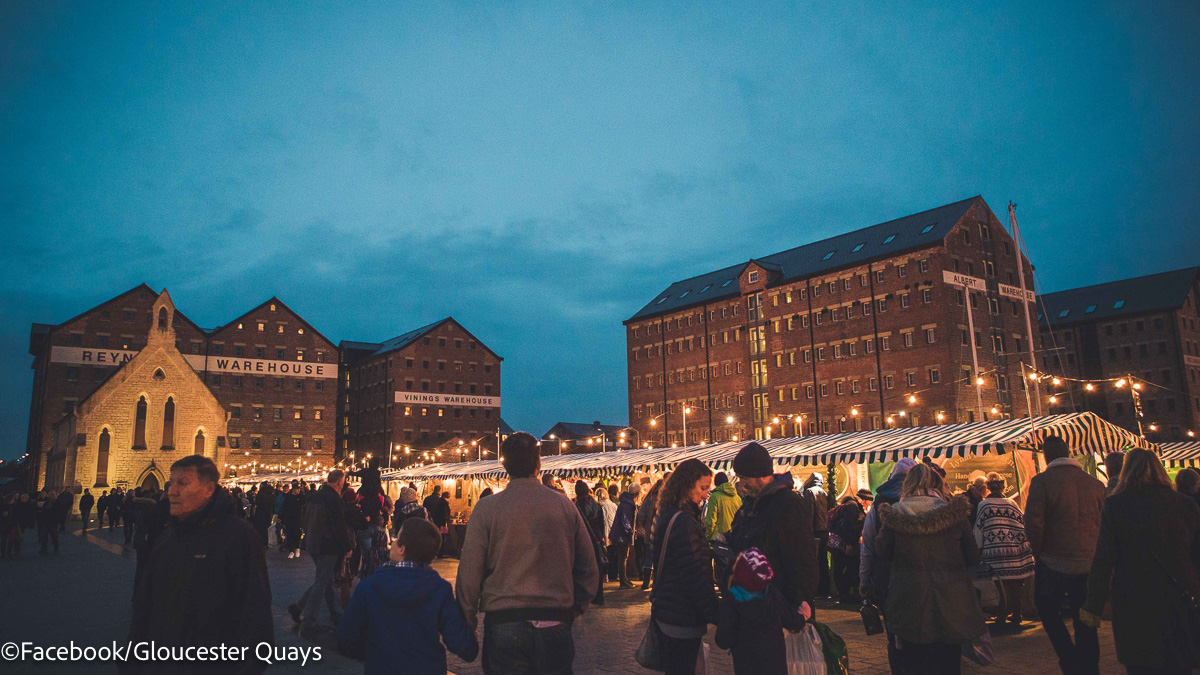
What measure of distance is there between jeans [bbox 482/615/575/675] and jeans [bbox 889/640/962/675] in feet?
7.28

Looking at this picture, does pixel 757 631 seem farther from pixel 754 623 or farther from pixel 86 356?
pixel 86 356

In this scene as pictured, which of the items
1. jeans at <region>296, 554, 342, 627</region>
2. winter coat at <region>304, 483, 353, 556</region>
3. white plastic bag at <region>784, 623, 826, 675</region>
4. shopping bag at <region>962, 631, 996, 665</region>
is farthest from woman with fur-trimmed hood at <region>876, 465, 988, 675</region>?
jeans at <region>296, 554, 342, 627</region>

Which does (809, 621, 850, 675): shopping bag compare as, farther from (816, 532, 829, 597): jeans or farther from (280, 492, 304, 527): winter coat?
(280, 492, 304, 527): winter coat

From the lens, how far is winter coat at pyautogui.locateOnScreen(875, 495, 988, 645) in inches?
183

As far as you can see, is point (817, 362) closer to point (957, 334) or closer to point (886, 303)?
point (886, 303)

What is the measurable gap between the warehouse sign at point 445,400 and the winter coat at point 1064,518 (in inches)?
2906

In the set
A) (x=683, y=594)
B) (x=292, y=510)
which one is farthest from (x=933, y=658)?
(x=292, y=510)

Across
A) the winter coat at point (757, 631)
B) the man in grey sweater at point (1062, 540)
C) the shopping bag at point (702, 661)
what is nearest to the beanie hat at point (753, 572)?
the winter coat at point (757, 631)

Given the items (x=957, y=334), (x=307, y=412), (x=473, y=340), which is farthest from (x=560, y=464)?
(x=473, y=340)

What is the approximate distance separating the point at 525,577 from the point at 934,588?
2476 millimetres

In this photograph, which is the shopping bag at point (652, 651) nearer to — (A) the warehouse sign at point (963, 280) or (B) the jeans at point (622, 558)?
(B) the jeans at point (622, 558)

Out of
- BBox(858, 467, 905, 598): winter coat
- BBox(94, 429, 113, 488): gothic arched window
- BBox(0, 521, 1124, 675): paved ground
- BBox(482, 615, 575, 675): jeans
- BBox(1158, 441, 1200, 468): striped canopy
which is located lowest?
BBox(0, 521, 1124, 675): paved ground

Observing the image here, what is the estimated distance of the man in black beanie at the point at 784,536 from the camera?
4398mm

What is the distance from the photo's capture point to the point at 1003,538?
838 cm
